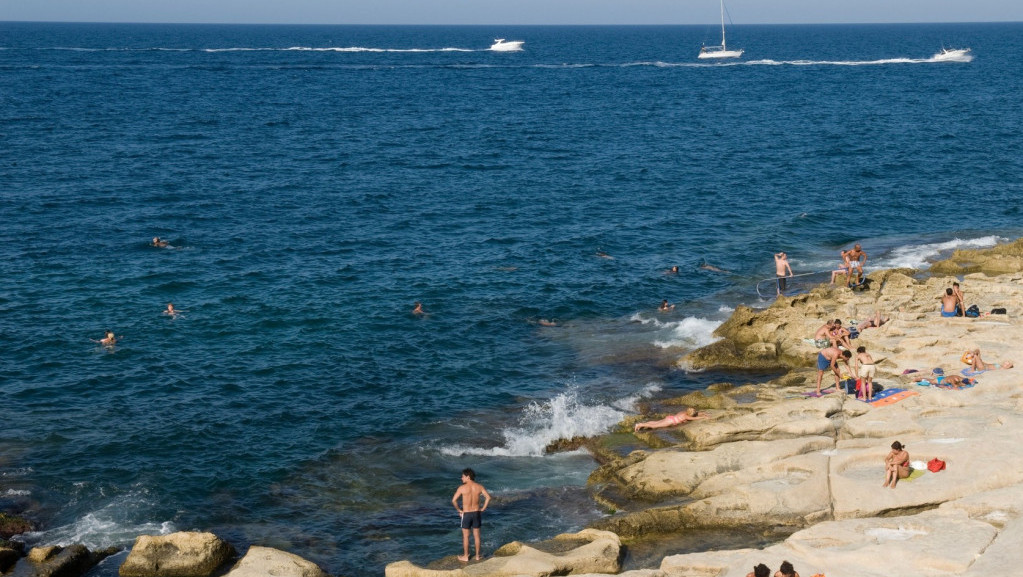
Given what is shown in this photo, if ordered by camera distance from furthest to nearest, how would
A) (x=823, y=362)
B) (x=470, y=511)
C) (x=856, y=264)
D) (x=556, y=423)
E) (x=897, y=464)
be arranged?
(x=856, y=264), (x=556, y=423), (x=823, y=362), (x=897, y=464), (x=470, y=511)

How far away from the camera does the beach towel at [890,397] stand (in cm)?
2609

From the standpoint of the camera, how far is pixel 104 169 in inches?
2547

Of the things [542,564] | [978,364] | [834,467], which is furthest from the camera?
[978,364]

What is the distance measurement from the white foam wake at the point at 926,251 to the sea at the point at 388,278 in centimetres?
Result: 29

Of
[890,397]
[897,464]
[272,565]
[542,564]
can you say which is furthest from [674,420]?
[272,565]

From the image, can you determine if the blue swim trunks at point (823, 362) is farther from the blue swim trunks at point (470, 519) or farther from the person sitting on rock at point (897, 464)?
the blue swim trunks at point (470, 519)

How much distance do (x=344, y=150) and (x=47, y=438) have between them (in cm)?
4806

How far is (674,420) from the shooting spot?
28.2 meters

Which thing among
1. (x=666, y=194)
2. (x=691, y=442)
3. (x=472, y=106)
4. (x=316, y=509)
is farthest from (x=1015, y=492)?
(x=472, y=106)

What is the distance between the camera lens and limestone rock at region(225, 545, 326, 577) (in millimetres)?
20438

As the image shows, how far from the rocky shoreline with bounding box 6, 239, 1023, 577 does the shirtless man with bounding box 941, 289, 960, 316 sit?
2.08 ft

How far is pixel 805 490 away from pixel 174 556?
14.5m

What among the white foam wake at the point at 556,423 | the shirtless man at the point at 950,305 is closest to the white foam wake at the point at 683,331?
the white foam wake at the point at 556,423

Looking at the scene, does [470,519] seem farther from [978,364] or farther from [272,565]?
[978,364]
